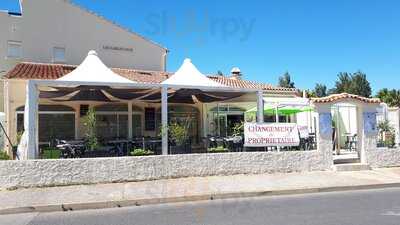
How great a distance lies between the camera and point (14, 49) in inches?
1042

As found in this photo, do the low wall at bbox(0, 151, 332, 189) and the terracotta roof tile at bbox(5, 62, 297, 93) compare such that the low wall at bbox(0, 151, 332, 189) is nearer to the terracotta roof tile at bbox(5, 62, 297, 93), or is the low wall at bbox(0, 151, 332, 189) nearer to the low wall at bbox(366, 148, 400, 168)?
the low wall at bbox(366, 148, 400, 168)

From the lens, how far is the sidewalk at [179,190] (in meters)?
11.0

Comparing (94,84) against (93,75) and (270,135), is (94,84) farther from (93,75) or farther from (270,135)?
(270,135)

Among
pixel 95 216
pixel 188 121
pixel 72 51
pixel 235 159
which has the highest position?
pixel 72 51

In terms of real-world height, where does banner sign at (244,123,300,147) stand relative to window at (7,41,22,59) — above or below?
below

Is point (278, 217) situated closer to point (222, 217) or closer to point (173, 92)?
point (222, 217)

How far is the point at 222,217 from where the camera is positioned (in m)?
9.13

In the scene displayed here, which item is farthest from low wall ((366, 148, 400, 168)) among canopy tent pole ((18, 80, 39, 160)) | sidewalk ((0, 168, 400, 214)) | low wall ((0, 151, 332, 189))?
canopy tent pole ((18, 80, 39, 160))

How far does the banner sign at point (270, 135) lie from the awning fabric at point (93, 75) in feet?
15.4

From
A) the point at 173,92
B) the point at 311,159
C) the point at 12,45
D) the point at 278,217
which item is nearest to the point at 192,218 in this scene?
the point at 278,217

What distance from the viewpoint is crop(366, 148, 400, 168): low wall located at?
16922 millimetres

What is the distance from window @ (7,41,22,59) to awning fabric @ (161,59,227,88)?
12474 mm

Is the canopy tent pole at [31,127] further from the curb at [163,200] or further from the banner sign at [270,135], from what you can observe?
the banner sign at [270,135]

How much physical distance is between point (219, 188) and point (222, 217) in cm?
361
